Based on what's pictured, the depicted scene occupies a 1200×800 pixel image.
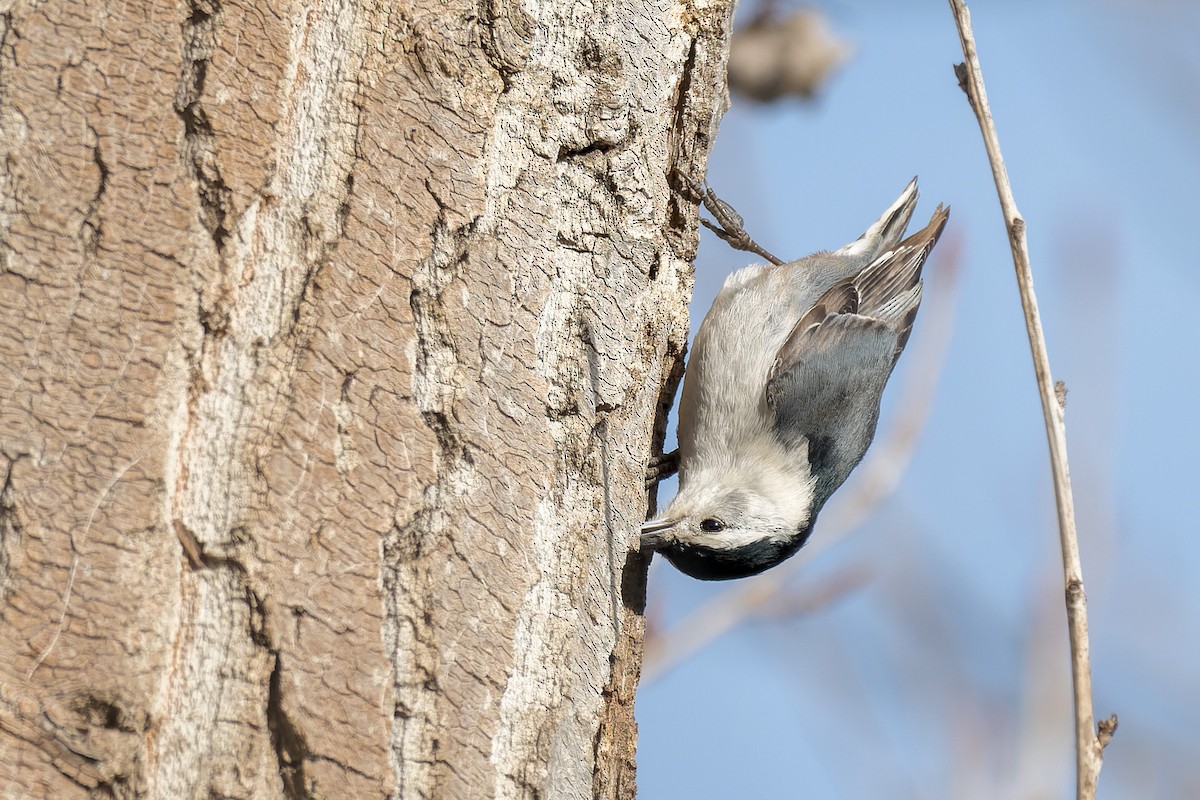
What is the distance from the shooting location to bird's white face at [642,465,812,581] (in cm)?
290

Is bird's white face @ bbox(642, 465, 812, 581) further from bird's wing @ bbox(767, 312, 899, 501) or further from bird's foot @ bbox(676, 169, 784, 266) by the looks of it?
bird's foot @ bbox(676, 169, 784, 266)

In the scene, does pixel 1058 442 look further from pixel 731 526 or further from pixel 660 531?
pixel 731 526

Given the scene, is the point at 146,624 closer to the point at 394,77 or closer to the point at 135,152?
the point at 135,152

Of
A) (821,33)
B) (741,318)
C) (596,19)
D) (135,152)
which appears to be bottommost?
(135,152)

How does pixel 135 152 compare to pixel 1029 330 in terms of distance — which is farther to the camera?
Result: pixel 1029 330

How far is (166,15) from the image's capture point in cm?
151

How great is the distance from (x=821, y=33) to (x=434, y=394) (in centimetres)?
209

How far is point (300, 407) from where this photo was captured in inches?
60.6

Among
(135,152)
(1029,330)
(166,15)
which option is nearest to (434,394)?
(135,152)

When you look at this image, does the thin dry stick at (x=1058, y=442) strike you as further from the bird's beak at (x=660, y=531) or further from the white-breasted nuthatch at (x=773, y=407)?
the white-breasted nuthatch at (x=773, y=407)

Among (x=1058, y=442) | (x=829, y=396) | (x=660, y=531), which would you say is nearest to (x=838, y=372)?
(x=829, y=396)

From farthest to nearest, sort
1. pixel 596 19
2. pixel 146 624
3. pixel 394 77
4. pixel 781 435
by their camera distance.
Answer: pixel 781 435 → pixel 596 19 → pixel 394 77 → pixel 146 624

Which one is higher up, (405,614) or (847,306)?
(847,306)

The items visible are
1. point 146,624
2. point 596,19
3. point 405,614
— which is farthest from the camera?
point 596,19
